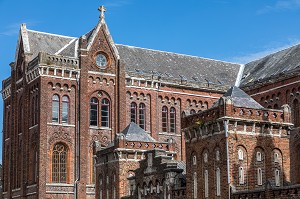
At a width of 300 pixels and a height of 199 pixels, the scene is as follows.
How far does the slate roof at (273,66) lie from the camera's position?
6142 centimetres

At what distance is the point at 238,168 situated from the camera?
34.3 metres

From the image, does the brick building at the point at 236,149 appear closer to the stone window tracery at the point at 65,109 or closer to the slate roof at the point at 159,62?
the stone window tracery at the point at 65,109

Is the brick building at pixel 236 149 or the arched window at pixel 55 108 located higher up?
the arched window at pixel 55 108

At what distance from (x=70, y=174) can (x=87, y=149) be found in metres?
2.83

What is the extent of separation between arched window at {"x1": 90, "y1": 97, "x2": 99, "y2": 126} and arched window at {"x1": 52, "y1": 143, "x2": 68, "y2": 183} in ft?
12.7

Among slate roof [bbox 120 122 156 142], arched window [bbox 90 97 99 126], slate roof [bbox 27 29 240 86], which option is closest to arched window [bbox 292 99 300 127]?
slate roof [bbox 27 29 240 86]

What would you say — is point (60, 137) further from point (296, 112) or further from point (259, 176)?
point (259, 176)

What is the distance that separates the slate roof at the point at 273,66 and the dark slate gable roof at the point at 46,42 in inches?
777

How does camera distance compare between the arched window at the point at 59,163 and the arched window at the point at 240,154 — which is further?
the arched window at the point at 59,163

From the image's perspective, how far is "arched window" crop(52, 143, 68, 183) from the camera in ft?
187

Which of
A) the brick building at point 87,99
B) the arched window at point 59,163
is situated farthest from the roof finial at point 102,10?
the arched window at point 59,163

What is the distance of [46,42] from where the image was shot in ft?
205

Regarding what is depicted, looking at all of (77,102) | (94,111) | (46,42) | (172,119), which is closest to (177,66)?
(172,119)

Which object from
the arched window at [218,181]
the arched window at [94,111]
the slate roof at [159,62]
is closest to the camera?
the arched window at [218,181]
